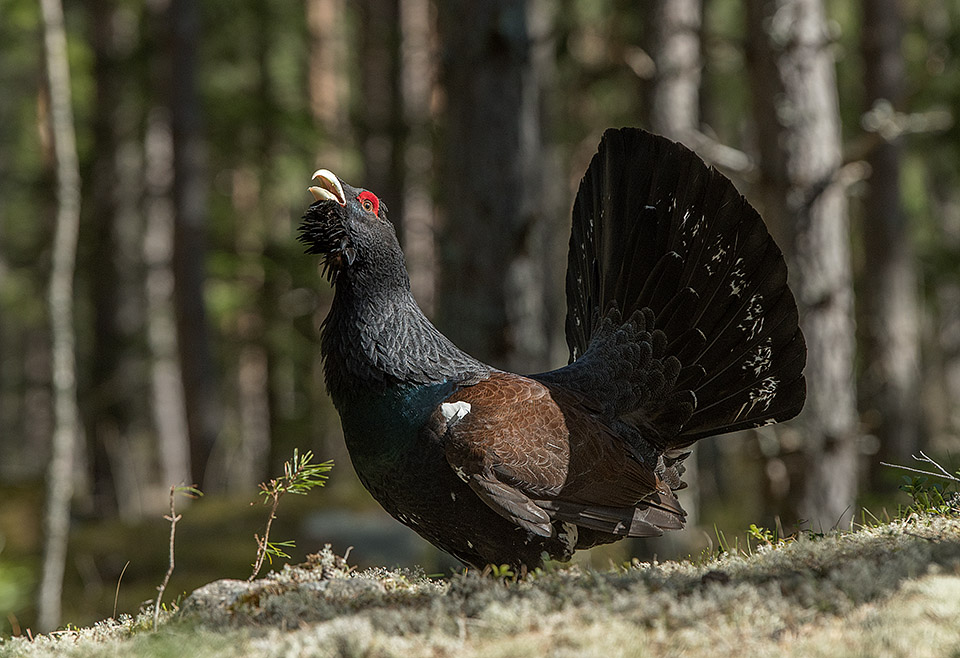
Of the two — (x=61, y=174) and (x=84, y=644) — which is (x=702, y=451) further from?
(x=84, y=644)

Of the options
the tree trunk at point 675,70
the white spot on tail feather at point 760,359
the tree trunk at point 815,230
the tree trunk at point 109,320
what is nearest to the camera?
A: the white spot on tail feather at point 760,359

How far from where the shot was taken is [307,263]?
14875mm

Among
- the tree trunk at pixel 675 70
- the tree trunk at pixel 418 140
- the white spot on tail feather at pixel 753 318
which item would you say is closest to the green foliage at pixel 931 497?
the white spot on tail feather at pixel 753 318

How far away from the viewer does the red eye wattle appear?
4250mm

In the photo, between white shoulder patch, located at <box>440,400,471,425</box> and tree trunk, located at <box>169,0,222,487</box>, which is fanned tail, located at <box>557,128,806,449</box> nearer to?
white shoulder patch, located at <box>440,400,471,425</box>

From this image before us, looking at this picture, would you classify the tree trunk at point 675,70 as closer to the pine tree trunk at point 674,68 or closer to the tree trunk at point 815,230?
the pine tree trunk at point 674,68

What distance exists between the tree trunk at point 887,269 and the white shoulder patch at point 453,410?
36.8 feet

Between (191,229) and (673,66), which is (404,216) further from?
(673,66)

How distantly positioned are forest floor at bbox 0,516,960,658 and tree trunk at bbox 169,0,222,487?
10384mm

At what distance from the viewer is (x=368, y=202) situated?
14.0 feet

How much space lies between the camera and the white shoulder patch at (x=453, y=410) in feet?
12.7

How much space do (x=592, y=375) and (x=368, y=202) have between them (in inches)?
57.4

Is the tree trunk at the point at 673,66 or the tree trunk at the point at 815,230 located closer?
the tree trunk at the point at 815,230

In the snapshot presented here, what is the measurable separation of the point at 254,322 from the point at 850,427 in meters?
15.5
